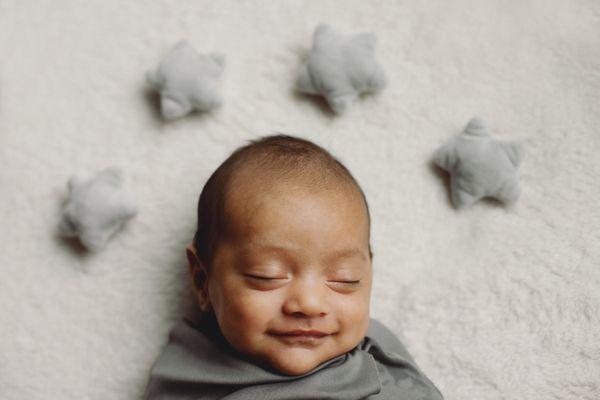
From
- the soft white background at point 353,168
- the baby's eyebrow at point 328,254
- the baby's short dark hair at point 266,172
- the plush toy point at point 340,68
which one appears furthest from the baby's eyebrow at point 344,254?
the plush toy point at point 340,68

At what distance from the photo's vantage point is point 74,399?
47.5 inches

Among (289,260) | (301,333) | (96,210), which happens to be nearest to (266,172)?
(289,260)

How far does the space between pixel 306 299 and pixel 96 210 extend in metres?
0.45

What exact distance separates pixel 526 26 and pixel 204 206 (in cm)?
71

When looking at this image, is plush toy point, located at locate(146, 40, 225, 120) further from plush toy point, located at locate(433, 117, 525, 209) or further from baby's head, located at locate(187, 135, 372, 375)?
plush toy point, located at locate(433, 117, 525, 209)

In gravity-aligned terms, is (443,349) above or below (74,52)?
below

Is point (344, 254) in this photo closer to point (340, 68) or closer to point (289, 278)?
point (289, 278)

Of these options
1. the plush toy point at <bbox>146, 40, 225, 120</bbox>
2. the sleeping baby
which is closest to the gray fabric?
the sleeping baby

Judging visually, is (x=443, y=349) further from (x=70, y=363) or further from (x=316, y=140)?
(x=70, y=363)

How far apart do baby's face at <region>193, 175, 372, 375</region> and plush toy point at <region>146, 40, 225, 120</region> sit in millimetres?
295

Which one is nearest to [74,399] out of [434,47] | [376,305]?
[376,305]

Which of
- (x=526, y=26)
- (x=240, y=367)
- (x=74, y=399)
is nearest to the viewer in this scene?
(x=240, y=367)

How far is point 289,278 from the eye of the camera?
99 centimetres

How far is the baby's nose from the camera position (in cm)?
97
